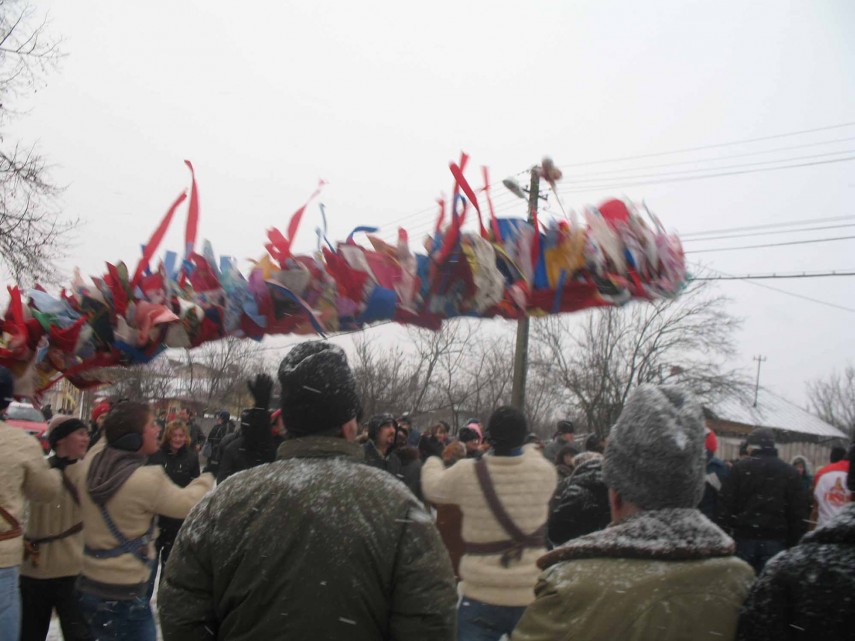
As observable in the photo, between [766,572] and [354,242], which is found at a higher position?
[354,242]

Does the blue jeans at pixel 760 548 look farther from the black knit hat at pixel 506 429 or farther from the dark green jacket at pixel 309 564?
the dark green jacket at pixel 309 564

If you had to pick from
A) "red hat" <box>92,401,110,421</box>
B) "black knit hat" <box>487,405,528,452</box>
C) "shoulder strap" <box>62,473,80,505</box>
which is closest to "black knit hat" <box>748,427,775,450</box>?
"black knit hat" <box>487,405,528,452</box>

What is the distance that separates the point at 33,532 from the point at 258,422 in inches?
49.3

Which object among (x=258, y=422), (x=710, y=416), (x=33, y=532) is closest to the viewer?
(x=33, y=532)

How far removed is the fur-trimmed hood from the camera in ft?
5.39

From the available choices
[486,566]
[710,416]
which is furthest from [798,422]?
[486,566]

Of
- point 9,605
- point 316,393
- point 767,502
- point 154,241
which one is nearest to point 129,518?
point 9,605

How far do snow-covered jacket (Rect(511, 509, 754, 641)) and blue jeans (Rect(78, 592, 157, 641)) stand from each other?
2.56m

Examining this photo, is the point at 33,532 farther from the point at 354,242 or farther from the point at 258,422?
the point at 354,242

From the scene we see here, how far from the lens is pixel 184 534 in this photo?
2.02 metres

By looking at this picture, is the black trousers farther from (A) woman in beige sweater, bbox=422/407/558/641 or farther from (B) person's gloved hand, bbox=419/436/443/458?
(B) person's gloved hand, bbox=419/436/443/458

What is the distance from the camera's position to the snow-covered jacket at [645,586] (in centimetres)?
158

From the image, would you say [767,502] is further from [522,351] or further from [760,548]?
[522,351]

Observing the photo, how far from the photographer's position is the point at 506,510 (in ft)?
11.9
